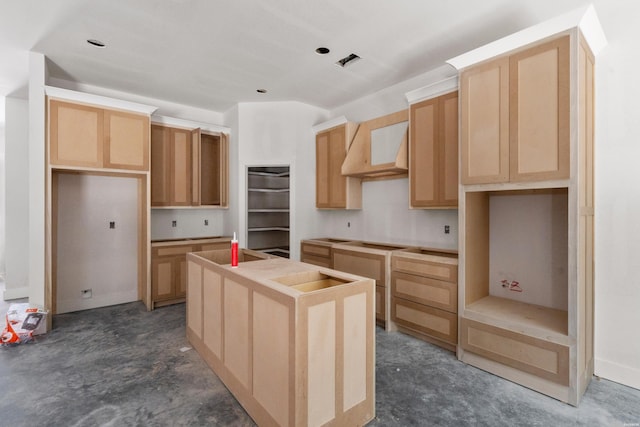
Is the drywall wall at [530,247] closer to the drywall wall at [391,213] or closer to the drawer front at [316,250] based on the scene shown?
the drywall wall at [391,213]

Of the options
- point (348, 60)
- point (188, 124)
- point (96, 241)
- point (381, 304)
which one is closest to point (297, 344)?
point (381, 304)

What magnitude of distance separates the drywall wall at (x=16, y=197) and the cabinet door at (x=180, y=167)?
7.24 feet

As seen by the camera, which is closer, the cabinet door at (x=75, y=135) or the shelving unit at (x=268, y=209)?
the cabinet door at (x=75, y=135)

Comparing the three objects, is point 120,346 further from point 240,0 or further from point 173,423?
point 240,0

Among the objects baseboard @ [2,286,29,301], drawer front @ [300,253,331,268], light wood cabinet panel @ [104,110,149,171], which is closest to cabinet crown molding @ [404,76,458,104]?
drawer front @ [300,253,331,268]

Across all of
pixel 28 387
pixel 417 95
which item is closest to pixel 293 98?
pixel 417 95

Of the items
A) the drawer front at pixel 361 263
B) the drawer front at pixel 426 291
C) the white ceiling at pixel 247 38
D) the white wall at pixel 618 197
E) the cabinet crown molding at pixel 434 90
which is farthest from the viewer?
the drawer front at pixel 361 263

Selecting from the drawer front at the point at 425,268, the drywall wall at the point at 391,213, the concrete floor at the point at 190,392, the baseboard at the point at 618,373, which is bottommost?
the concrete floor at the point at 190,392

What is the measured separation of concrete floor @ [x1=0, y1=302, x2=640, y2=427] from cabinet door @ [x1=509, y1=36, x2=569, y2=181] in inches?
64.0

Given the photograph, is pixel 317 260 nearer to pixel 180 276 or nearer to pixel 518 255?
pixel 180 276

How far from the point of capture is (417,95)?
333cm

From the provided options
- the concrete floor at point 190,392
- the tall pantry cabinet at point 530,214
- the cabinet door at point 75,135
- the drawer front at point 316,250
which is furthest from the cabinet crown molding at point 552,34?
the cabinet door at point 75,135

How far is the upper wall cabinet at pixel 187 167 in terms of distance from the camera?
4.49 meters

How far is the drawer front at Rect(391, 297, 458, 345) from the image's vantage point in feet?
9.62
